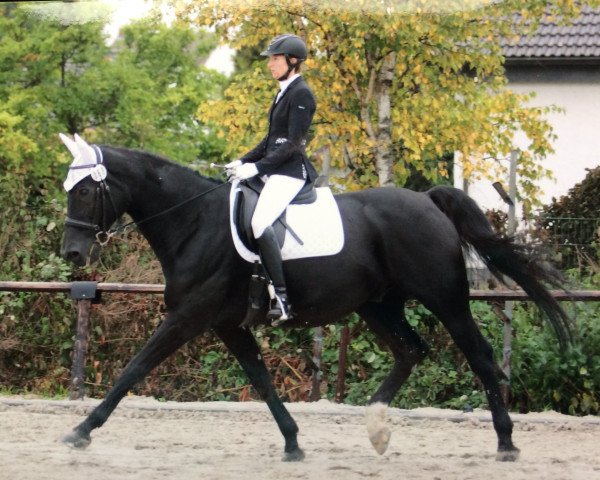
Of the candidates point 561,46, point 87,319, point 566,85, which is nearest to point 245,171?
point 87,319

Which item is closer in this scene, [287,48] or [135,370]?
[135,370]

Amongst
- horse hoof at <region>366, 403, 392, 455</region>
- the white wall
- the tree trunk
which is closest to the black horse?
horse hoof at <region>366, 403, 392, 455</region>

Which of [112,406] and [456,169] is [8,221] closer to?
[112,406]

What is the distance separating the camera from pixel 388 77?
1159 cm

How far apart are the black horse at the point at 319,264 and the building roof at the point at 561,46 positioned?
14.7 meters

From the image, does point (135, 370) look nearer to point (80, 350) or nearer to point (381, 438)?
point (381, 438)

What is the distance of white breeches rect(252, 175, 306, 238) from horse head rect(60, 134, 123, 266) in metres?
0.89

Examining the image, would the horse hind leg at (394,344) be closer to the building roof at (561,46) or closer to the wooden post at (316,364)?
the wooden post at (316,364)

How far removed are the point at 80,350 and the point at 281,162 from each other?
10.4 feet

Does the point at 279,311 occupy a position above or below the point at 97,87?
below

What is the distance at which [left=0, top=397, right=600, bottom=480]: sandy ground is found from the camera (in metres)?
5.98

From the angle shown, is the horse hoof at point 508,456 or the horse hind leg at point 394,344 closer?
the horse hoof at point 508,456

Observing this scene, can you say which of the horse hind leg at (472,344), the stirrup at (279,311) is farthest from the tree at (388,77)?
the stirrup at (279,311)

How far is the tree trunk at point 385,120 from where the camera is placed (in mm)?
11609
